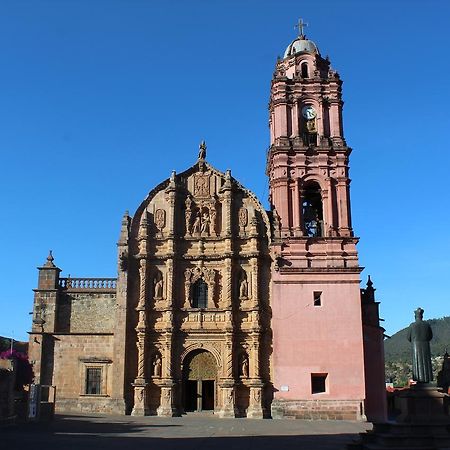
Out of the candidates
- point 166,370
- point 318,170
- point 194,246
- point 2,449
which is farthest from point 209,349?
point 2,449

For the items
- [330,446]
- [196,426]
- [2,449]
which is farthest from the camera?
[196,426]

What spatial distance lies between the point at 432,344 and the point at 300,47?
114 m

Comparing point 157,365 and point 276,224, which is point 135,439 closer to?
point 157,365

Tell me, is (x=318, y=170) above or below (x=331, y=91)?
below

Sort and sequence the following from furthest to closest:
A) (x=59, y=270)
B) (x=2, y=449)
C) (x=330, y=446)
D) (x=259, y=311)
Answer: (x=59, y=270)
(x=259, y=311)
(x=330, y=446)
(x=2, y=449)

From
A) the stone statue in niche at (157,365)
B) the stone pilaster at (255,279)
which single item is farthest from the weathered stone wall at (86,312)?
the stone pilaster at (255,279)

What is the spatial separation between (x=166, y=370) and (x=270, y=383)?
5.96m

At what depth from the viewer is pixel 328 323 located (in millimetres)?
33688

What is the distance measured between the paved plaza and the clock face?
1857 cm

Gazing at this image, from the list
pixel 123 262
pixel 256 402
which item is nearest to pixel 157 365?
pixel 256 402

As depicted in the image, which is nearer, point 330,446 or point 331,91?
point 330,446

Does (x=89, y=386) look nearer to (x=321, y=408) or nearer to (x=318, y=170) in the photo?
(x=321, y=408)

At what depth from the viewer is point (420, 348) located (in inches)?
730

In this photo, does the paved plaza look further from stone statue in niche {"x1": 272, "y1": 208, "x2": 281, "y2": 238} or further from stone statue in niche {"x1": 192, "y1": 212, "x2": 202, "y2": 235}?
stone statue in niche {"x1": 192, "y1": 212, "x2": 202, "y2": 235}
